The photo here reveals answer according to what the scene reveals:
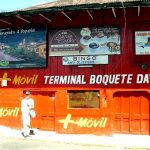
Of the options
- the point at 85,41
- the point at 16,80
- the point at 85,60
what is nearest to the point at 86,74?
the point at 85,60

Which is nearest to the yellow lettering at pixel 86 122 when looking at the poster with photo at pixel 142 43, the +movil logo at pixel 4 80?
the poster with photo at pixel 142 43

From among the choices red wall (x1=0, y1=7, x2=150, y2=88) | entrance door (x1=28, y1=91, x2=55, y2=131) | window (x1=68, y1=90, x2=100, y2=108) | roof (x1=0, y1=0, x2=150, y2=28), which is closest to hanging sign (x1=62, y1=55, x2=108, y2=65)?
red wall (x1=0, y1=7, x2=150, y2=88)

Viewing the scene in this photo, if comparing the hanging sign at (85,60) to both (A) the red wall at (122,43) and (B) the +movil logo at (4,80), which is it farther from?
(B) the +movil logo at (4,80)

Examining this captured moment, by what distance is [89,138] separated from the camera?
24625 mm

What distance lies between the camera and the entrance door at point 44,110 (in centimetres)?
2623

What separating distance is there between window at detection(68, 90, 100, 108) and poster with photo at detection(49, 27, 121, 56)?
6.61ft

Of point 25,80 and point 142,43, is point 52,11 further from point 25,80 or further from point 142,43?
point 142,43

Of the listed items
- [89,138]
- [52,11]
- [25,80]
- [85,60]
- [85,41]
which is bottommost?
[89,138]

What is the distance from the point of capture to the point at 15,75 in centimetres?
2725

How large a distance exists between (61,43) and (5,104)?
454 centimetres

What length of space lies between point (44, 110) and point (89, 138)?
3.15 m

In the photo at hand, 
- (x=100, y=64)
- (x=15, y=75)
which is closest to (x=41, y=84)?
(x=15, y=75)

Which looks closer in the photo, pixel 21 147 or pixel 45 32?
pixel 21 147

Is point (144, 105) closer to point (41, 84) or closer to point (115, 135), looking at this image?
point (115, 135)
